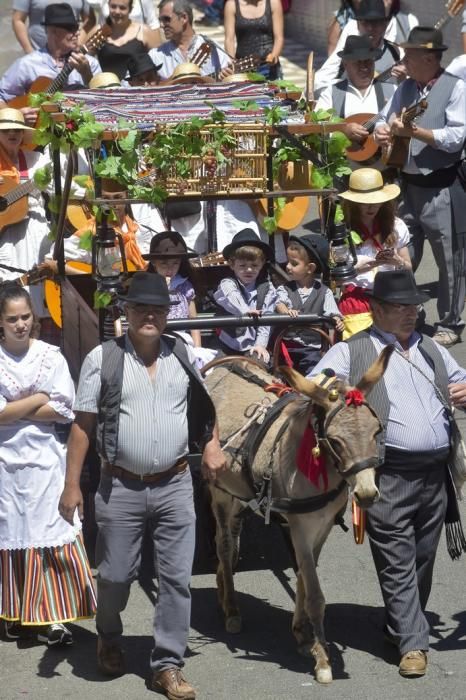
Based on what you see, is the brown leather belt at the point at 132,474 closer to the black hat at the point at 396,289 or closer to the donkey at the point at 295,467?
the donkey at the point at 295,467

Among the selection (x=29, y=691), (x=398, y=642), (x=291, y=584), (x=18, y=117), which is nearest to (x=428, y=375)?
(x=398, y=642)

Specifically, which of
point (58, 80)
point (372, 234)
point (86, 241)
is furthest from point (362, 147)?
point (86, 241)

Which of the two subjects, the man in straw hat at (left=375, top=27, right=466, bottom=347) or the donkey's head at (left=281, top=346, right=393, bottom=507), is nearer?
the donkey's head at (left=281, top=346, right=393, bottom=507)

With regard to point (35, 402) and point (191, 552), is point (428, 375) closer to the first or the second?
point (191, 552)

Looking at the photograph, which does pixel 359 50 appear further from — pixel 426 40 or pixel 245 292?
Answer: pixel 245 292

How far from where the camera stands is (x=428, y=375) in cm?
719

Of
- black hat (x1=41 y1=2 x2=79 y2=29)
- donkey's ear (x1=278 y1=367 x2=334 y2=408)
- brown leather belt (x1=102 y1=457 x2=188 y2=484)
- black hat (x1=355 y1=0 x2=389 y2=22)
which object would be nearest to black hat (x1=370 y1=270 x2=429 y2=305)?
donkey's ear (x1=278 y1=367 x2=334 y2=408)

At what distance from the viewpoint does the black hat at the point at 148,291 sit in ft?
22.3

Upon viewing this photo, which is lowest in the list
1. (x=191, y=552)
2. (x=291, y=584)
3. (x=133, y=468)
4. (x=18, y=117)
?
(x=291, y=584)

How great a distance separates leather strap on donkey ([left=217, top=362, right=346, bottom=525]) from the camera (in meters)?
7.08

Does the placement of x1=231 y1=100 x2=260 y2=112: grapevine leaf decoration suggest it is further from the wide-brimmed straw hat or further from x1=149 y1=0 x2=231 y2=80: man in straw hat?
x1=149 y1=0 x2=231 y2=80: man in straw hat

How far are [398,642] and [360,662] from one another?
0.25 m

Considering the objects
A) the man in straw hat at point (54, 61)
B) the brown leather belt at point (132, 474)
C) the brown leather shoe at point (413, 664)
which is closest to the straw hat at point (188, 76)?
the man in straw hat at point (54, 61)

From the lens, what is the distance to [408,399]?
23.3 ft
